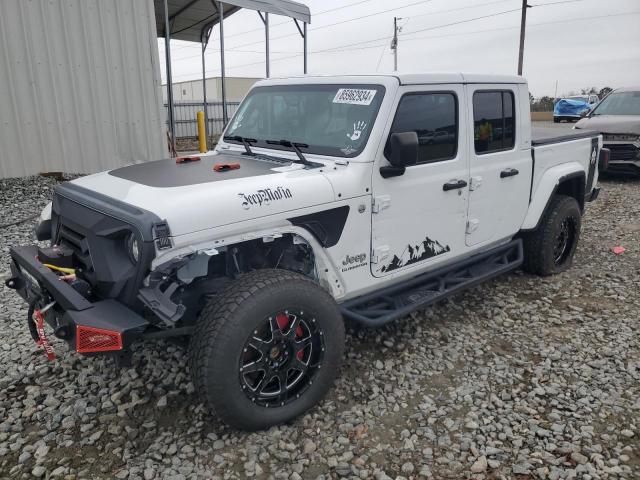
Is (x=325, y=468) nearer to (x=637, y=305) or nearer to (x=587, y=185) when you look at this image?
(x=637, y=305)

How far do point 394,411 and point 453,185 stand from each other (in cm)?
166

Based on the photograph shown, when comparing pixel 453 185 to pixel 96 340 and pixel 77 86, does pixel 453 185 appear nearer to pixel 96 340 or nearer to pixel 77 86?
pixel 96 340

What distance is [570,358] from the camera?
11.9 ft

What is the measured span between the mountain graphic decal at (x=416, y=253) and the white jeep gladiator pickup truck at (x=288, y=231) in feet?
0.04

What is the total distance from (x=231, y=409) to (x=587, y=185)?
456 cm

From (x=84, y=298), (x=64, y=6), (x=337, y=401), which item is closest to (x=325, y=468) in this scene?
(x=337, y=401)

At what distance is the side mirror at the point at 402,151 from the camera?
303 cm

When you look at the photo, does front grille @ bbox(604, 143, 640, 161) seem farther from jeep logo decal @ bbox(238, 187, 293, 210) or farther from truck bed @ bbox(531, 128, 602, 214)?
jeep logo decal @ bbox(238, 187, 293, 210)

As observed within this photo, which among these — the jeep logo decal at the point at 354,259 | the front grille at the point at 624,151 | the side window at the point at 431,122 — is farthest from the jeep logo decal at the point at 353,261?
the front grille at the point at 624,151

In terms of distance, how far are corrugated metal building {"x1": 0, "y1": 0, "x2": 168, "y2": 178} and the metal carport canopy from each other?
0.96m

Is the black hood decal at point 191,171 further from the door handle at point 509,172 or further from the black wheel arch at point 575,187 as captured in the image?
the black wheel arch at point 575,187

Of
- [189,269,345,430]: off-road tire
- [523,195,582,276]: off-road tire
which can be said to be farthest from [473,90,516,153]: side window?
[189,269,345,430]: off-road tire

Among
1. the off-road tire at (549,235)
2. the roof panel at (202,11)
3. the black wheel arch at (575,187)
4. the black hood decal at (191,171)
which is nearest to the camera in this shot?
the black hood decal at (191,171)

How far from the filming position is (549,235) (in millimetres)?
4871
